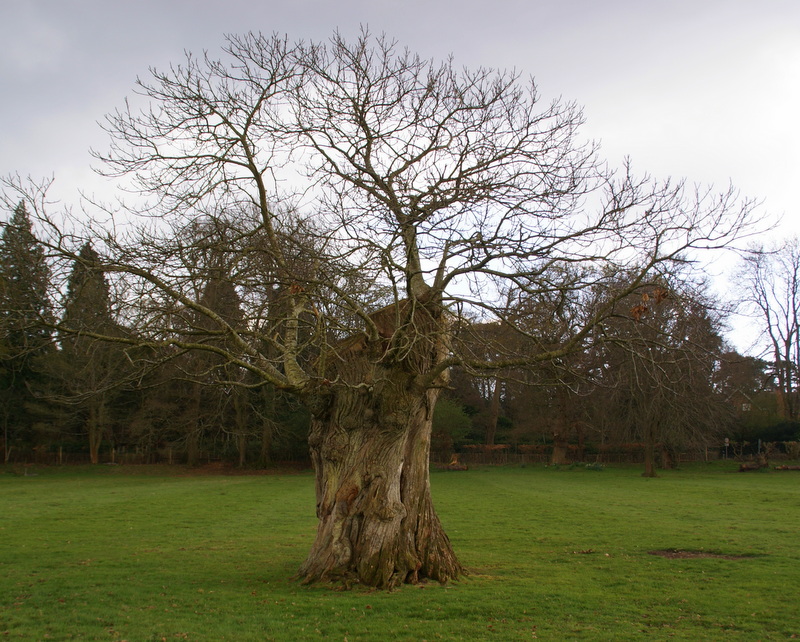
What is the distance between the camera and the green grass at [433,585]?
26.0 feet

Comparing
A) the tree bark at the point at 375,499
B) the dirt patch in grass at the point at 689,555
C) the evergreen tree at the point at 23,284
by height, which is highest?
the evergreen tree at the point at 23,284


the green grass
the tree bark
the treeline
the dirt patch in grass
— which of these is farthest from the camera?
the treeline

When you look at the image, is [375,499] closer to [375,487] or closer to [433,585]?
[375,487]

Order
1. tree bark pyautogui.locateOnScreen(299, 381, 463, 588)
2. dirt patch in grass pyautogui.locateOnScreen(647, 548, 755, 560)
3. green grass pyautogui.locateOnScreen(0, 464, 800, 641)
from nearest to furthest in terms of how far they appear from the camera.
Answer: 1. green grass pyautogui.locateOnScreen(0, 464, 800, 641)
2. tree bark pyautogui.locateOnScreen(299, 381, 463, 588)
3. dirt patch in grass pyautogui.locateOnScreen(647, 548, 755, 560)

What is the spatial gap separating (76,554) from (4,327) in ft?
24.0

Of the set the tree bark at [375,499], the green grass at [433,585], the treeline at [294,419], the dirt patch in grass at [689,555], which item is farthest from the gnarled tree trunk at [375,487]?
the treeline at [294,419]

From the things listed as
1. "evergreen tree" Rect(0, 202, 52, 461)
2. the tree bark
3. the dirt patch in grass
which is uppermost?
"evergreen tree" Rect(0, 202, 52, 461)

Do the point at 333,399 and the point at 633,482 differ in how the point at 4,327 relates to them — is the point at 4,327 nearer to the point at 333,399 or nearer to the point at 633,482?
the point at 333,399

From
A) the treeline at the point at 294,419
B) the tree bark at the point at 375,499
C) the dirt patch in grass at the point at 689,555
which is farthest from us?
the treeline at the point at 294,419

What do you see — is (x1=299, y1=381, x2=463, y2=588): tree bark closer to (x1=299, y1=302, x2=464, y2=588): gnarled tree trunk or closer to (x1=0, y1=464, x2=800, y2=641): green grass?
(x1=299, y1=302, x2=464, y2=588): gnarled tree trunk

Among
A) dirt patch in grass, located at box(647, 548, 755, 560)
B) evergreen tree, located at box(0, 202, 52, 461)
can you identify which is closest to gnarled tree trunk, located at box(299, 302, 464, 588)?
evergreen tree, located at box(0, 202, 52, 461)

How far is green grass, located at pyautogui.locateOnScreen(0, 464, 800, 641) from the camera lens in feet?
26.0

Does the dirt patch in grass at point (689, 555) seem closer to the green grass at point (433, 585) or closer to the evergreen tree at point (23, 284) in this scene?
the green grass at point (433, 585)

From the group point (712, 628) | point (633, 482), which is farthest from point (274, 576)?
point (633, 482)
